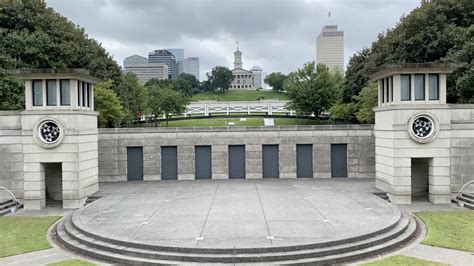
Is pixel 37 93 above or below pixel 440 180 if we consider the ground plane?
above

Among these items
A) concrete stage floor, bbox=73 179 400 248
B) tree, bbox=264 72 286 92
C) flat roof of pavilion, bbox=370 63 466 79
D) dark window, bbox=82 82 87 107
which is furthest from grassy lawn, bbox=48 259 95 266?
tree, bbox=264 72 286 92

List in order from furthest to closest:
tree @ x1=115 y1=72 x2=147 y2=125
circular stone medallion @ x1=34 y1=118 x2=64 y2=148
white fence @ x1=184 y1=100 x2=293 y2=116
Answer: white fence @ x1=184 y1=100 x2=293 y2=116
tree @ x1=115 y1=72 x2=147 y2=125
circular stone medallion @ x1=34 y1=118 x2=64 y2=148

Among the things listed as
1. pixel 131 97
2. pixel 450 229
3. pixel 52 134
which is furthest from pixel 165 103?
pixel 450 229

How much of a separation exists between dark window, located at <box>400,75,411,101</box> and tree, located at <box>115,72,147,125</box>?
3087cm

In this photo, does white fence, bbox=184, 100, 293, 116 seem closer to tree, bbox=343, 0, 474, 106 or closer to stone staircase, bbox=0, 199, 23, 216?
tree, bbox=343, 0, 474, 106

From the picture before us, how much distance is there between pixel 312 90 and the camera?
163 ft

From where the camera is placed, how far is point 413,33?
37.8 metres

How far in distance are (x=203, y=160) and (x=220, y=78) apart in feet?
356

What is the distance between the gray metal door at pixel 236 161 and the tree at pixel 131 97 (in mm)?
19677

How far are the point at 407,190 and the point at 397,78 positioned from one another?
18.7ft

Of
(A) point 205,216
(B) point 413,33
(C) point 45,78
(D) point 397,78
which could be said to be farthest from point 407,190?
(B) point 413,33

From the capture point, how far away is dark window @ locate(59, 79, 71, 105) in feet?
66.6

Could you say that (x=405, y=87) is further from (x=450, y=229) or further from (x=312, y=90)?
(x=312, y=90)

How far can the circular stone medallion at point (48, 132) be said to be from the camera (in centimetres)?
1994
